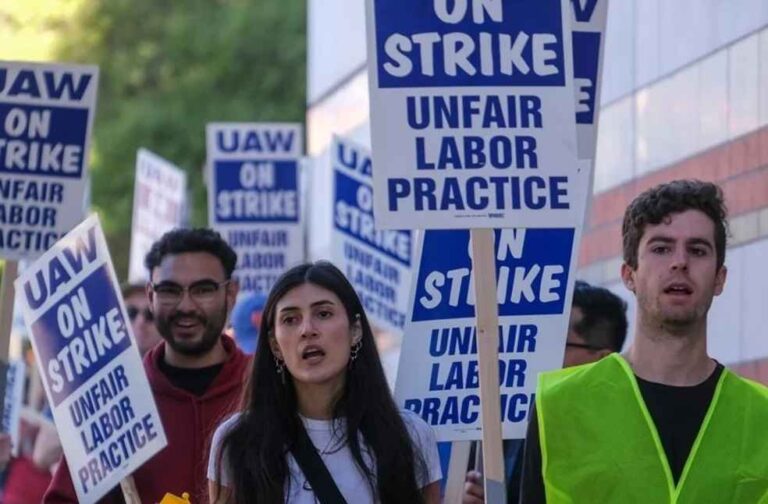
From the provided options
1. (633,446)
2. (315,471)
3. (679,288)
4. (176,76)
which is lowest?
(315,471)

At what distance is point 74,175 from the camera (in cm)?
1079

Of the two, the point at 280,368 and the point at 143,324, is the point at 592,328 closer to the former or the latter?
the point at 280,368

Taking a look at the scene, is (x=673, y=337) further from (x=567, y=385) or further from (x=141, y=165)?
(x=141, y=165)

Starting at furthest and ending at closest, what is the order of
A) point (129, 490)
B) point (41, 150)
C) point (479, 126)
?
1. point (41, 150)
2. point (129, 490)
3. point (479, 126)

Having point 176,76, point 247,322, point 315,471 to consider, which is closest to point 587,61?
point 315,471

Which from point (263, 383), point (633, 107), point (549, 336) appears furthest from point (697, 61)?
point (263, 383)

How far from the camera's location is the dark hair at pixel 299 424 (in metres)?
7.37

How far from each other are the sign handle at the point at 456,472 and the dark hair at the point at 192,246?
5.04 feet

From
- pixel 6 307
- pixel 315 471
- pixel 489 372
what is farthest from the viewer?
pixel 6 307

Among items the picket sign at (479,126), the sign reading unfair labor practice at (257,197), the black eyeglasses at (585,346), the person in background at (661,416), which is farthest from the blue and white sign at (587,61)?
the sign reading unfair labor practice at (257,197)

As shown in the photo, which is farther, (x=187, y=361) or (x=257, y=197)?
(x=257, y=197)

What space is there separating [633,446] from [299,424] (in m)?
1.25

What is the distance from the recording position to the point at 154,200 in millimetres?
20219

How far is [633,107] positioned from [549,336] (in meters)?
5.63
